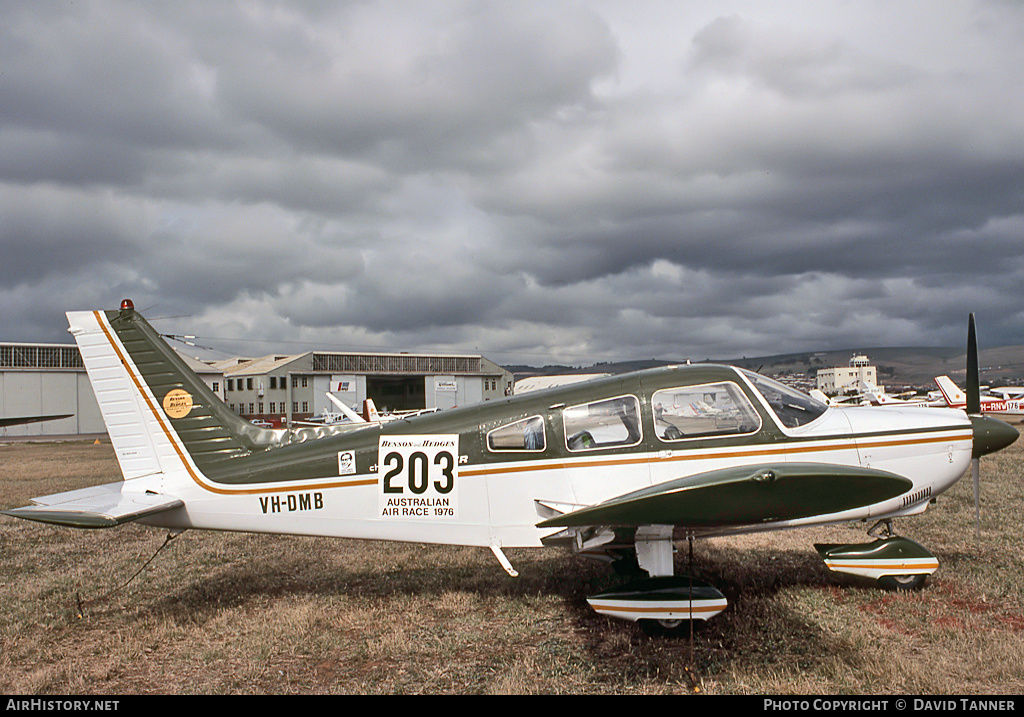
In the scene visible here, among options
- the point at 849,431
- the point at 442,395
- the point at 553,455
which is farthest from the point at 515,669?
the point at 442,395

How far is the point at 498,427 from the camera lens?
19.8 feet

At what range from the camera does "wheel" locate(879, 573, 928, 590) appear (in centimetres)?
645

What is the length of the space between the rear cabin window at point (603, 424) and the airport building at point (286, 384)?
137 feet

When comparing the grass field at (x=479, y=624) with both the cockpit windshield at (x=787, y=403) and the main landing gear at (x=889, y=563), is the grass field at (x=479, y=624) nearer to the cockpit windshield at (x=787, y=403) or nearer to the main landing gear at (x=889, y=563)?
the main landing gear at (x=889, y=563)

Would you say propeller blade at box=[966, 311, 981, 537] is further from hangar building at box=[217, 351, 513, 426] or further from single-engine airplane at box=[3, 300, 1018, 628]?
hangar building at box=[217, 351, 513, 426]

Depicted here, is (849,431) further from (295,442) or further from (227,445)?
(227,445)

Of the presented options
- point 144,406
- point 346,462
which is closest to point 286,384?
point 144,406

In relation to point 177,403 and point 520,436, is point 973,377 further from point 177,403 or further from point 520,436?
point 177,403

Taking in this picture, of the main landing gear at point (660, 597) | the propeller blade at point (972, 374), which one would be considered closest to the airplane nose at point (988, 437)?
the propeller blade at point (972, 374)

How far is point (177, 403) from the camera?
6656 millimetres

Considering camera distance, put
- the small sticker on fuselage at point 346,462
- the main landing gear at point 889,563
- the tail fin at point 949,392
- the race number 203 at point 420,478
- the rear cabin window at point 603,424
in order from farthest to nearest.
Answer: the tail fin at point 949,392
the main landing gear at point 889,563
the small sticker on fuselage at point 346,462
the race number 203 at point 420,478
the rear cabin window at point 603,424

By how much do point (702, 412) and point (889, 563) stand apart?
8.55 ft

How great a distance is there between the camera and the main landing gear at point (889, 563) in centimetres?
642
